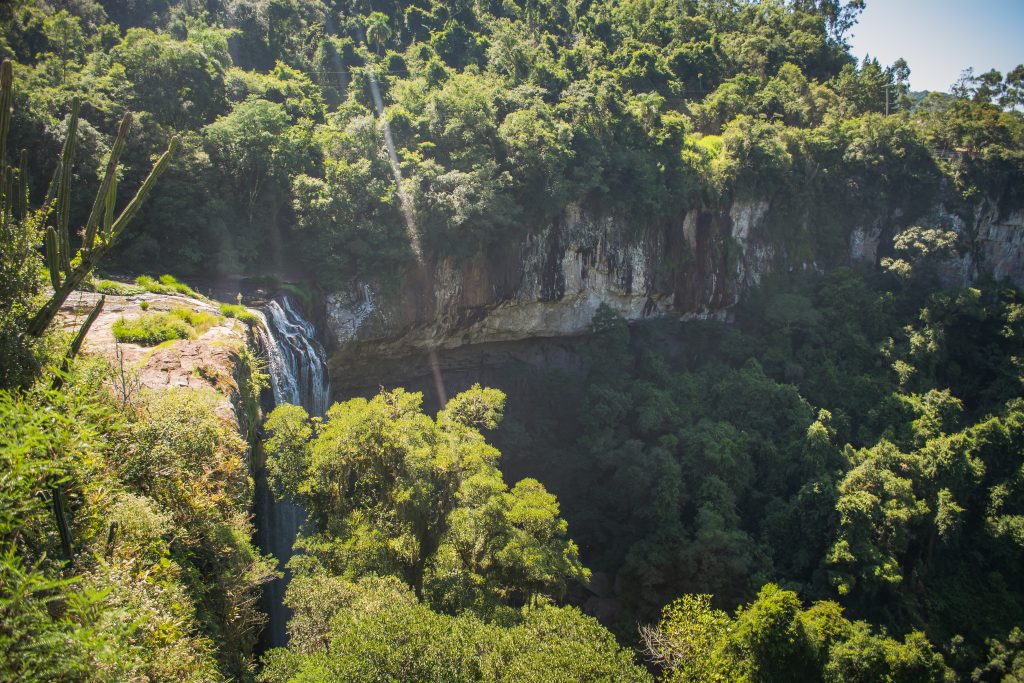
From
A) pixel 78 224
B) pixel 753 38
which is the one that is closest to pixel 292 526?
pixel 78 224

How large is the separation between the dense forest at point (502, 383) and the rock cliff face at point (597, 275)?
68 cm

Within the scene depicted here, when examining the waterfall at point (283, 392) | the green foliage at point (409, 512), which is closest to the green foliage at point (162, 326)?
the waterfall at point (283, 392)

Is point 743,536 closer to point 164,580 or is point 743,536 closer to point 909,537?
point 909,537

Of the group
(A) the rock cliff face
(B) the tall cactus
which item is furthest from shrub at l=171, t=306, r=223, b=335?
(A) the rock cliff face

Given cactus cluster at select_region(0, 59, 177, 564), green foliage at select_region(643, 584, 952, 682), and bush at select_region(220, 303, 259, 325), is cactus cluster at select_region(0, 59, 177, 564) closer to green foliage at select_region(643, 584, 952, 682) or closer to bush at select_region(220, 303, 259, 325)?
bush at select_region(220, 303, 259, 325)

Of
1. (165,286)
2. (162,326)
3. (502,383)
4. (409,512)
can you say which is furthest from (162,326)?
(502,383)

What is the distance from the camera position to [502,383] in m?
27.4

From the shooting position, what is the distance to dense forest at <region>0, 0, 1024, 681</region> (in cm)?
741

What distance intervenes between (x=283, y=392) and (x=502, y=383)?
525 inches

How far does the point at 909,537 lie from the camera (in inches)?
899

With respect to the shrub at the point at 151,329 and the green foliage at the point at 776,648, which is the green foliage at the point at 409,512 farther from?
the green foliage at the point at 776,648

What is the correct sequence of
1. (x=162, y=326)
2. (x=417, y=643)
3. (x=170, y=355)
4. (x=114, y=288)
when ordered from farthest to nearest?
(x=114, y=288) < (x=162, y=326) < (x=170, y=355) < (x=417, y=643)

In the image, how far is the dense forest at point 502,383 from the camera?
24.3 ft

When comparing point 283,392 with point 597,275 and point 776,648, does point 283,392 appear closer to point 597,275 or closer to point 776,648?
point 776,648
